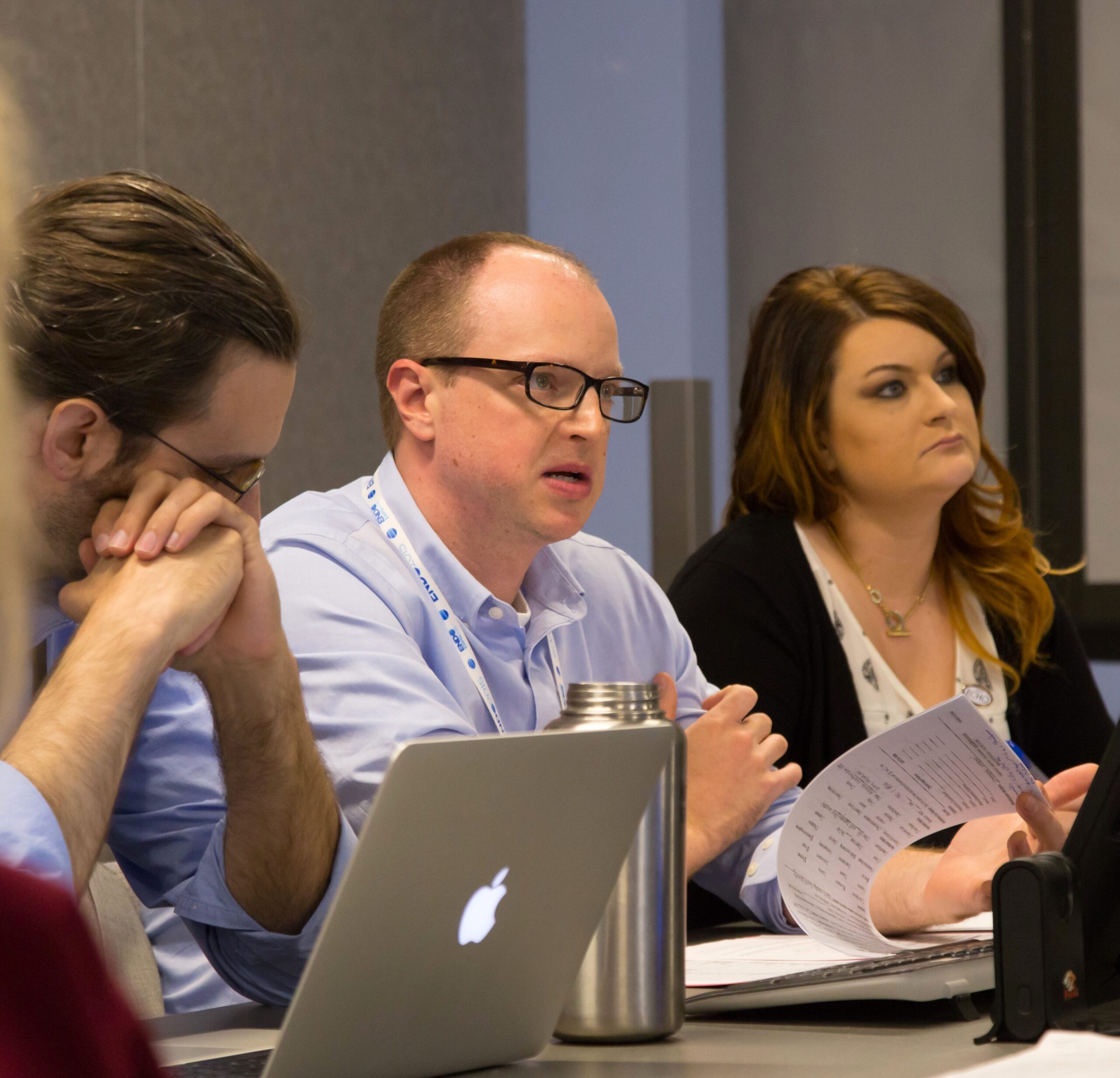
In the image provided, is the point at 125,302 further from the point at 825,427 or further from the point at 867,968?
the point at 825,427

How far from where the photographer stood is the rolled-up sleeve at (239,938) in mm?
1203

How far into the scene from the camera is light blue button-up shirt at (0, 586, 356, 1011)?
3.96ft

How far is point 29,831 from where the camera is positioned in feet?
2.97

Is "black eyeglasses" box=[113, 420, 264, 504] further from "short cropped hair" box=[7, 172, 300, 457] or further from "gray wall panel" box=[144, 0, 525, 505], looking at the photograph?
"gray wall panel" box=[144, 0, 525, 505]

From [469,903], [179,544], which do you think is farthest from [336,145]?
[469,903]

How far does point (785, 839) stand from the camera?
46.6 inches

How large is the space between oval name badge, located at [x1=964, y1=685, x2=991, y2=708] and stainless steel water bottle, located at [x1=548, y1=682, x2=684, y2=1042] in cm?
131

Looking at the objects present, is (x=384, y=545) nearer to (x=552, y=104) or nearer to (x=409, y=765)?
(x=409, y=765)

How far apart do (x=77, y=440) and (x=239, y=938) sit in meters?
0.45

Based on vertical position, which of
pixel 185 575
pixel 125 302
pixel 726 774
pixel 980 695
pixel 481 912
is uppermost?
pixel 125 302

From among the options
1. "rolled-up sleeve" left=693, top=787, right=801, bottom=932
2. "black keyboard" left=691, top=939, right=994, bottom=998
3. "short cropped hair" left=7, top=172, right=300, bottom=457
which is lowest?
"rolled-up sleeve" left=693, top=787, right=801, bottom=932

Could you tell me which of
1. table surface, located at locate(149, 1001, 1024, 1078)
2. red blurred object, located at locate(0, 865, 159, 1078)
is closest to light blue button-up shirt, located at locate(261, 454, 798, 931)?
table surface, located at locate(149, 1001, 1024, 1078)

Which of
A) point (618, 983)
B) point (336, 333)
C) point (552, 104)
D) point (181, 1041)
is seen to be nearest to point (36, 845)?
point (181, 1041)

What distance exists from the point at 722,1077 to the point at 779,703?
1.30 metres
